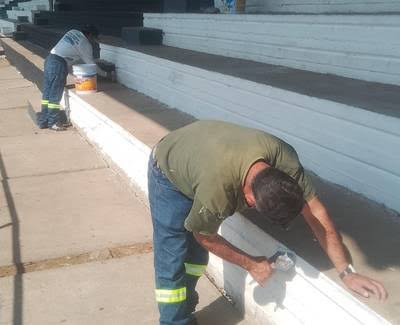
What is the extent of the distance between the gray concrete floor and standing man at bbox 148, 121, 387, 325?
1.40 feet

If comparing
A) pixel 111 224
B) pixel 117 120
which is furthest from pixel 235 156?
pixel 117 120

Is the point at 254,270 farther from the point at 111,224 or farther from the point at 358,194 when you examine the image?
the point at 111,224

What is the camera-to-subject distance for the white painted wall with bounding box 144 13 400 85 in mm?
4488

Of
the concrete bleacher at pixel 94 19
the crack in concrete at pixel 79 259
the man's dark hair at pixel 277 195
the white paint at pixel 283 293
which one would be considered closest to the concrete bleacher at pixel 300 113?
the white paint at pixel 283 293

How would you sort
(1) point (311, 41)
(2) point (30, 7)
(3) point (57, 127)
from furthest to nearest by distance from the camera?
(2) point (30, 7)
(3) point (57, 127)
(1) point (311, 41)

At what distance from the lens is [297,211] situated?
7.02ft

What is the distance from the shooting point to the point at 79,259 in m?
4.02

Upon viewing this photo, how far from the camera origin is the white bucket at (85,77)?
26.0 ft

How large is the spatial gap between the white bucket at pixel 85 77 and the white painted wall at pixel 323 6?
8.23ft

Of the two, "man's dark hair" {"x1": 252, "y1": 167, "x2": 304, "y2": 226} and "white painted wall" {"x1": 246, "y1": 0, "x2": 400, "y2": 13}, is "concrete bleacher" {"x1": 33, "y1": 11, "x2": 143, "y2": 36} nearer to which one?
"white painted wall" {"x1": 246, "y1": 0, "x2": 400, "y2": 13}

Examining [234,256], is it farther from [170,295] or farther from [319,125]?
[319,125]

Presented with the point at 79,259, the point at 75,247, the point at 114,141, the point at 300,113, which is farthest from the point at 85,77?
the point at 300,113

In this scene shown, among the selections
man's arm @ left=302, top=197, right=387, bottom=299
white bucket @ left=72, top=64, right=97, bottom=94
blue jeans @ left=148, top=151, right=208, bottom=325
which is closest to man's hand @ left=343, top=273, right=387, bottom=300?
man's arm @ left=302, top=197, right=387, bottom=299

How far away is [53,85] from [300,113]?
485 cm
